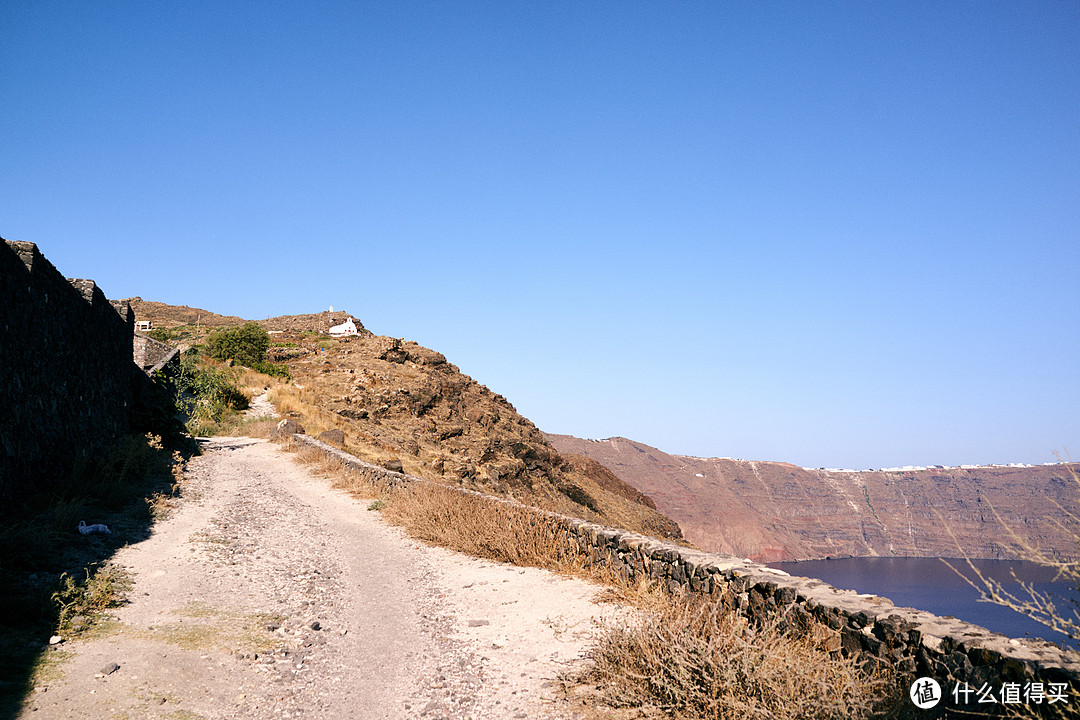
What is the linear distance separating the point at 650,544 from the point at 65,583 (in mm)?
6308

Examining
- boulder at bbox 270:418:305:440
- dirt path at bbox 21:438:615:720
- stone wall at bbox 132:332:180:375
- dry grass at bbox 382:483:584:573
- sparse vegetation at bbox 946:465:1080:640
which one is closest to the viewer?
sparse vegetation at bbox 946:465:1080:640

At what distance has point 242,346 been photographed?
3559cm

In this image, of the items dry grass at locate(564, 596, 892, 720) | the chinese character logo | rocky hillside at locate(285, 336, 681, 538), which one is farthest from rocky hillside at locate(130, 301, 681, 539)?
the chinese character logo

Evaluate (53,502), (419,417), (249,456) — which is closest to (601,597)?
(53,502)

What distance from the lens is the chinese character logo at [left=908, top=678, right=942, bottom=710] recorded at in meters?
3.69

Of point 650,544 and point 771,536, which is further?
point 771,536

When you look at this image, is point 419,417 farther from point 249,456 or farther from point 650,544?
point 650,544

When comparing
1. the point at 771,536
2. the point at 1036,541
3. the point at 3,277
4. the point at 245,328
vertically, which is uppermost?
the point at 245,328

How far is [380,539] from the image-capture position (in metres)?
10.3

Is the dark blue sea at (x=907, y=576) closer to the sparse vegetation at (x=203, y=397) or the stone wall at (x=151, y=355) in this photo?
the sparse vegetation at (x=203, y=397)

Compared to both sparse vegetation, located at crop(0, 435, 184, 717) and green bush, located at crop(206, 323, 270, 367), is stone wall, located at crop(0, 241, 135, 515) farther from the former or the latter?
green bush, located at crop(206, 323, 270, 367)

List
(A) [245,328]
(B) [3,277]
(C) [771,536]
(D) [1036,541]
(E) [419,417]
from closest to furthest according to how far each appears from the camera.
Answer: (D) [1036,541]
(B) [3,277]
(E) [419,417]
(A) [245,328]
(C) [771,536]

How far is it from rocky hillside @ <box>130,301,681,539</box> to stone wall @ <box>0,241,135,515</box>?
8.05m

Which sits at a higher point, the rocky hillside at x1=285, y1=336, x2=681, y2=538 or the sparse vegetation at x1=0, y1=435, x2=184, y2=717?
the rocky hillside at x1=285, y1=336, x2=681, y2=538
